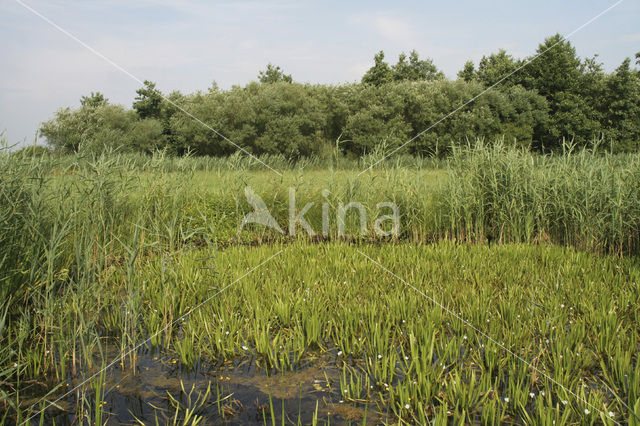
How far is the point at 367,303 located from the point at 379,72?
32036 millimetres

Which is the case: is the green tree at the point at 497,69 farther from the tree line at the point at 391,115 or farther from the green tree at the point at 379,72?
the green tree at the point at 379,72

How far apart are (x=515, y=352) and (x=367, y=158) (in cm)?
489

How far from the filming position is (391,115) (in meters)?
24.7

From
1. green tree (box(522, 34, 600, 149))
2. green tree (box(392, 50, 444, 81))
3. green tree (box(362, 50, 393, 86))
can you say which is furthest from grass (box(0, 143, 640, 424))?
green tree (box(392, 50, 444, 81))

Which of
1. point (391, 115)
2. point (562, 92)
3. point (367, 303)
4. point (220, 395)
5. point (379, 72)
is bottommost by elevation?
point (220, 395)

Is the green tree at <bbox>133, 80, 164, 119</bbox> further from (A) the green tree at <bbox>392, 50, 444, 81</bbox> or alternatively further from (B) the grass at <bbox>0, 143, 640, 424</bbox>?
(B) the grass at <bbox>0, 143, 640, 424</bbox>

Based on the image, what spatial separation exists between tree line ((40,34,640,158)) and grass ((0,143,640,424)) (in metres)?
15.6

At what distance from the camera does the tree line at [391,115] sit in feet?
77.2

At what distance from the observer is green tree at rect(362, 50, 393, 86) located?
110ft

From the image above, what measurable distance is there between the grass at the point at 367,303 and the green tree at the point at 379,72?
28168 millimetres

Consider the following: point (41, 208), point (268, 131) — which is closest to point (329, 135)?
point (268, 131)

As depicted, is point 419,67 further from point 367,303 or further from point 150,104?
point 367,303

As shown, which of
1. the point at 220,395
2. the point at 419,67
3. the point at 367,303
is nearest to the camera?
the point at 220,395

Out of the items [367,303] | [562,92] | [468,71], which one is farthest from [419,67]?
[367,303]
